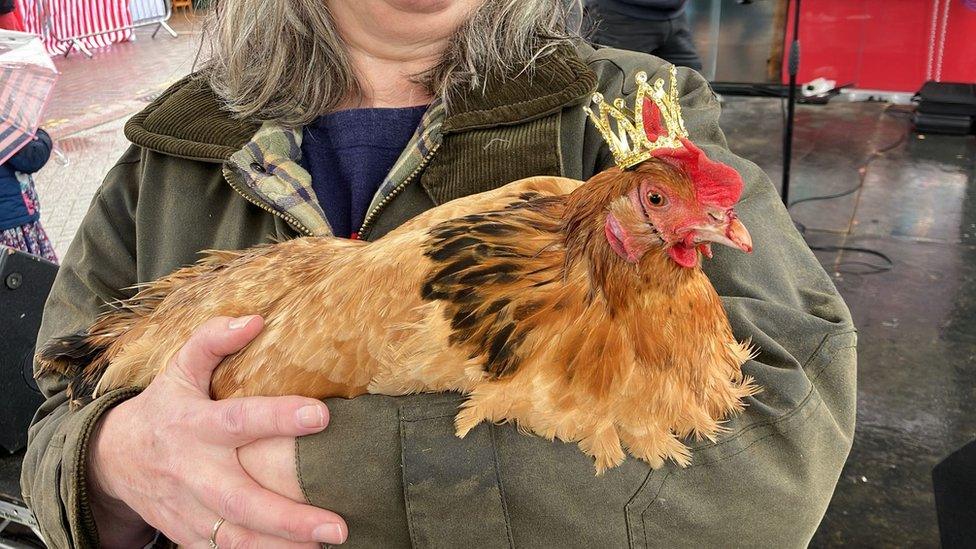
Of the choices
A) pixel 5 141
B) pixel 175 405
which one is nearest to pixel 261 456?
pixel 175 405

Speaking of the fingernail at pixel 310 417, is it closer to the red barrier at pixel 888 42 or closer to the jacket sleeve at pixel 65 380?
the jacket sleeve at pixel 65 380

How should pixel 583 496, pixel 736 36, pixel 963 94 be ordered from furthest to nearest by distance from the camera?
pixel 736 36, pixel 963 94, pixel 583 496

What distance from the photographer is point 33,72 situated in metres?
3.94

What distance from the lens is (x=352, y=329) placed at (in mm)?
1219

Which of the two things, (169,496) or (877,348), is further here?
(877,348)

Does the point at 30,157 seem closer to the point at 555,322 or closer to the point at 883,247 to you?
the point at 555,322

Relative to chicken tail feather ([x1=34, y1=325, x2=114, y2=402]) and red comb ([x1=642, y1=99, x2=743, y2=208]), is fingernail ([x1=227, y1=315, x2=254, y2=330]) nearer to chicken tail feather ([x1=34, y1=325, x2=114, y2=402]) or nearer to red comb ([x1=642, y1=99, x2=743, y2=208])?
chicken tail feather ([x1=34, y1=325, x2=114, y2=402])

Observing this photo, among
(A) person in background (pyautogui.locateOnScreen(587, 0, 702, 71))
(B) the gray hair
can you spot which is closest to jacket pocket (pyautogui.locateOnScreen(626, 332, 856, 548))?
(B) the gray hair

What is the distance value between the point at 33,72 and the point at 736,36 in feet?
23.9

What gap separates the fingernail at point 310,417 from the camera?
1.12 m

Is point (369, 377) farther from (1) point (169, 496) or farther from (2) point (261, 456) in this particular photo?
(1) point (169, 496)

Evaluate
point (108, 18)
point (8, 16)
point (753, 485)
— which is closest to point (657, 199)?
point (753, 485)

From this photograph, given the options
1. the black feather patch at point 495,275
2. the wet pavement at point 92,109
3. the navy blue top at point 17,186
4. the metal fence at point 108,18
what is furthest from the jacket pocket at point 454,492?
the metal fence at point 108,18

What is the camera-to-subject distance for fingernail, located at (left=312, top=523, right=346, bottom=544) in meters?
1.11
